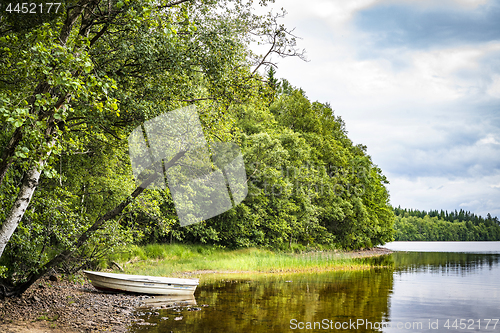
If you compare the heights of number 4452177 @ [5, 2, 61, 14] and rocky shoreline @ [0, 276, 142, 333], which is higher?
number 4452177 @ [5, 2, 61, 14]

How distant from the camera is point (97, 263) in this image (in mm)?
18125

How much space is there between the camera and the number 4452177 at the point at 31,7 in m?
7.38

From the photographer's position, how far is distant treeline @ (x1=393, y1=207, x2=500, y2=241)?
148m

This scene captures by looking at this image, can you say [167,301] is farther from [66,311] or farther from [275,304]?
[275,304]

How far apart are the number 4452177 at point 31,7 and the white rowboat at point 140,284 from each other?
32.6 ft

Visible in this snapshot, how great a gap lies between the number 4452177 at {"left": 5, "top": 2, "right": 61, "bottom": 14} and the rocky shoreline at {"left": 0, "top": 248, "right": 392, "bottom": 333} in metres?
7.03

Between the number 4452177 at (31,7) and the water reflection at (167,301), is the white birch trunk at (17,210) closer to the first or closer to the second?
the number 4452177 at (31,7)

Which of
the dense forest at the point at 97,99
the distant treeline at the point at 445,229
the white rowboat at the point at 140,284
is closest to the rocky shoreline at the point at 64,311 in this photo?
the white rowboat at the point at 140,284

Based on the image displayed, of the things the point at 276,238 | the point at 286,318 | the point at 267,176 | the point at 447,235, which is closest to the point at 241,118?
the point at 267,176

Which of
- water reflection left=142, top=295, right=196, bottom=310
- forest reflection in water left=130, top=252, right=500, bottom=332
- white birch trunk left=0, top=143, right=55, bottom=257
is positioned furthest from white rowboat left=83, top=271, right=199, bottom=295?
white birch trunk left=0, top=143, right=55, bottom=257

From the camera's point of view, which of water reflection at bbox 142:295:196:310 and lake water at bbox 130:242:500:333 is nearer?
lake water at bbox 130:242:500:333

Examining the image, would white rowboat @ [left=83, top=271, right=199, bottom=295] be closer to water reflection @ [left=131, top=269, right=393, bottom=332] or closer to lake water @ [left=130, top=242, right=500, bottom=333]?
lake water @ [left=130, top=242, right=500, bottom=333]

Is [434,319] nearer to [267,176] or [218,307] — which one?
[218,307]

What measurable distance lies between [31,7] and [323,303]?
13.0m
